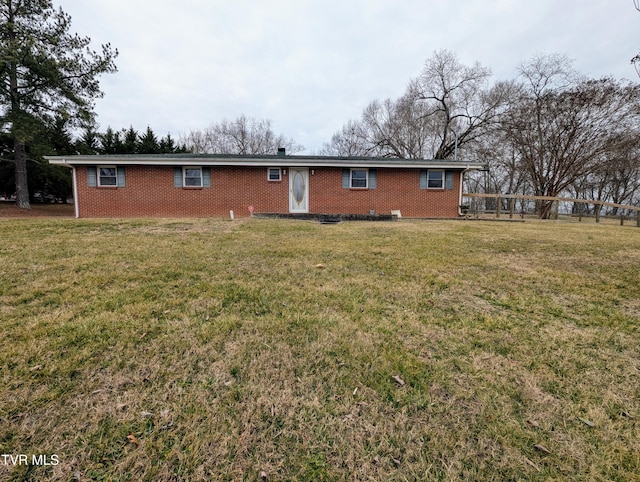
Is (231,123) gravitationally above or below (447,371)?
above

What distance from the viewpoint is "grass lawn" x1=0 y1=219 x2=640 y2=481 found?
1.31 metres

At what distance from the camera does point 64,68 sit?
15609mm

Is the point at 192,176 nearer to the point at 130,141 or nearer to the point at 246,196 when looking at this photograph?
the point at 246,196

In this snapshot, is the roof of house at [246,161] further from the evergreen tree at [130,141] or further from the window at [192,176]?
the evergreen tree at [130,141]

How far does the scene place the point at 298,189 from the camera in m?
13.4

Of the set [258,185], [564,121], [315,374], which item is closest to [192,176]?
[258,185]

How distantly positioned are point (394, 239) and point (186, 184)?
10315mm

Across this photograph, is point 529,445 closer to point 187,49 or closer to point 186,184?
point 186,184

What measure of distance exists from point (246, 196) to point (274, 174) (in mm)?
1636

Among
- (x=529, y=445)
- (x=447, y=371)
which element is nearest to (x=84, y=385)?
(x=447, y=371)

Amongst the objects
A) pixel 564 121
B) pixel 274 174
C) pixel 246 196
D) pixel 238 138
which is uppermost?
pixel 238 138

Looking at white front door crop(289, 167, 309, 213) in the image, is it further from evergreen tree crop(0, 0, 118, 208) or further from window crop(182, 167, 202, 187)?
evergreen tree crop(0, 0, 118, 208)

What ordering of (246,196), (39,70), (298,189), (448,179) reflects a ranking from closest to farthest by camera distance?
(246,196) < (298,189) < (448,179) < (39,70)

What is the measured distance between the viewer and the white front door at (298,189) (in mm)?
13344
